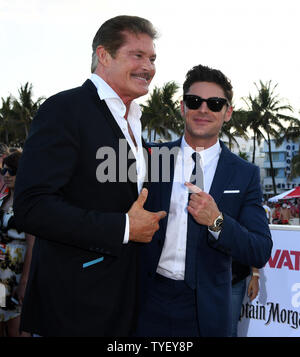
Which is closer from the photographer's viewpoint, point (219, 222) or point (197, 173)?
point (219, 222)

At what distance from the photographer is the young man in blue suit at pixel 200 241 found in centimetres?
231

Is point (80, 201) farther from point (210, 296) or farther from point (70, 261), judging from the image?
point (210, 296)

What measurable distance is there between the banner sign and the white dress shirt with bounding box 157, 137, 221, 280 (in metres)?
2.12

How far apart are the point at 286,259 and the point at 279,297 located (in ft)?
1.40

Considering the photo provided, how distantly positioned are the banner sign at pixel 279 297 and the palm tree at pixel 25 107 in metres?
57.6

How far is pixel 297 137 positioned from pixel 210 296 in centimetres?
5507

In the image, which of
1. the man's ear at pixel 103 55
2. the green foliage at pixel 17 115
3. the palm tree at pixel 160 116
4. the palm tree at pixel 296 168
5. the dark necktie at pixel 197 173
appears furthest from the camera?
the green foliage at pixel 17 115

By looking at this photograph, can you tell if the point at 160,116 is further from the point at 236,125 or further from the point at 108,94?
the point at 108,94

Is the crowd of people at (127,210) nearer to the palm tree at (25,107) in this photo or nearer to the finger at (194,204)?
the finger at (194,204)

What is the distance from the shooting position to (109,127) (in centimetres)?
194

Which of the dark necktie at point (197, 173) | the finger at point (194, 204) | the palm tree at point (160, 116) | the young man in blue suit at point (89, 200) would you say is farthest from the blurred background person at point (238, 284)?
the palm tree at point (160, 116)

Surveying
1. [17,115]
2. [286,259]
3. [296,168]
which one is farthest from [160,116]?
[286,259]

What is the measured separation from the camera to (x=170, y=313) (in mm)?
2400

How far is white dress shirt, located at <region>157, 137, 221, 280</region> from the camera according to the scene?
2.50 meters
